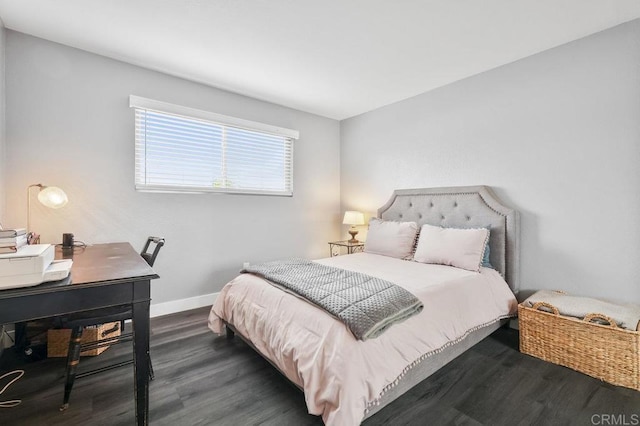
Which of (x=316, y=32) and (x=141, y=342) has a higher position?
(x=316, y=32)

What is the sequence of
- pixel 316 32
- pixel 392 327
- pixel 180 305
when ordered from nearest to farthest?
1. pixel 392 327
2. pixel 316 32
3. pixel 180 305

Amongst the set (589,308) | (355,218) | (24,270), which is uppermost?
(355,218)

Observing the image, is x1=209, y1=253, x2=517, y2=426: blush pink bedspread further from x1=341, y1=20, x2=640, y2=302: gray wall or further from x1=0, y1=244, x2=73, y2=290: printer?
x1=0, y1=244, x2=73, y2=290: printer

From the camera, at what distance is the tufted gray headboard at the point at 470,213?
2.58 meters

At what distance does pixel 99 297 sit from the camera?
3.76ft

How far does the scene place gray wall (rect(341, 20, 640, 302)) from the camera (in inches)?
82.2

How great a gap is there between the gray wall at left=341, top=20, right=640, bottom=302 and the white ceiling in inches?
9.0

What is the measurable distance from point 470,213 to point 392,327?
188 cm

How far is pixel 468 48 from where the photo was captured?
239cm

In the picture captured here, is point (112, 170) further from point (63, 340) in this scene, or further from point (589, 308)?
point (589, 308)

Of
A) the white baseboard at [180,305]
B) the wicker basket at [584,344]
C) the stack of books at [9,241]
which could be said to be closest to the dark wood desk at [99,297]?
the stack of books at [9,241]

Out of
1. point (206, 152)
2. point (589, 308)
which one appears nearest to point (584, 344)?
point (589, 308)

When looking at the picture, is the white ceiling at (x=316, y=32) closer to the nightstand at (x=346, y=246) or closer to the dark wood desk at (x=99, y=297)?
the dark wood desk at (x=99, y=297)

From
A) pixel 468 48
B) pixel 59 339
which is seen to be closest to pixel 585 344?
pixel 468 48
